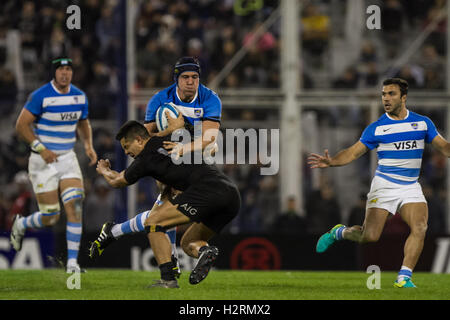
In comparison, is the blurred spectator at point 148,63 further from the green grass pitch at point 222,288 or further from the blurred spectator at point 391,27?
the green grass pitch at point 222,288

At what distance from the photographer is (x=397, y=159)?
34.9 ft

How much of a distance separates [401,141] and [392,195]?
2.07ft

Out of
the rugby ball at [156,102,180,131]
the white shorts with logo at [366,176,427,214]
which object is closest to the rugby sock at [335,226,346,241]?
the white shorts with logo at [366,176,427,214]

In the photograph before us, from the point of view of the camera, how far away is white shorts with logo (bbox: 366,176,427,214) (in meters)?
10.6

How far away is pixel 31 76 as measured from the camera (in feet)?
63.2

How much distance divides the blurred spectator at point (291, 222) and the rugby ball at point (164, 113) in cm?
698

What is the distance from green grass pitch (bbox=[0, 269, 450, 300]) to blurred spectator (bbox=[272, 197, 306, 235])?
414 centimetres

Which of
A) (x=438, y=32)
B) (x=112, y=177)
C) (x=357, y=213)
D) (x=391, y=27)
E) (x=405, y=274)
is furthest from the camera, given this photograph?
(x=391, y=27)

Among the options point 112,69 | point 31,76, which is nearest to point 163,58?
point 112,69

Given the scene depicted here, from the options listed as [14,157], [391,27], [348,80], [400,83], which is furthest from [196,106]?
[391,27]

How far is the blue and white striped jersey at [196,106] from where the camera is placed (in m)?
10.5

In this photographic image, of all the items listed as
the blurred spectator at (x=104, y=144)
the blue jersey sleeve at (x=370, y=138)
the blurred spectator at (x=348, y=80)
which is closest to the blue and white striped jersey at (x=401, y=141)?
the blue jersey sleeve at (x=370, y=138)

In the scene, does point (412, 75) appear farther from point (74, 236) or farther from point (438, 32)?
point (74, 236)

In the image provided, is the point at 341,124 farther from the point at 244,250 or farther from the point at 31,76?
the point at 31,76
